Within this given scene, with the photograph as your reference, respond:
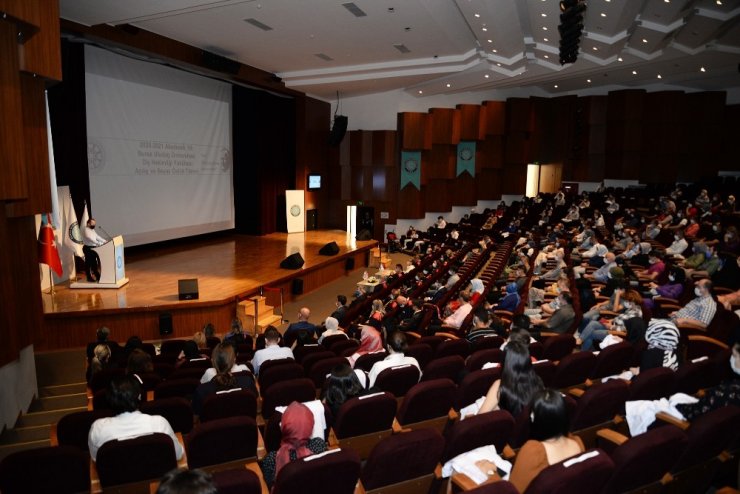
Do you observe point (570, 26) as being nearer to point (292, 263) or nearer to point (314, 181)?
point (292, 263)

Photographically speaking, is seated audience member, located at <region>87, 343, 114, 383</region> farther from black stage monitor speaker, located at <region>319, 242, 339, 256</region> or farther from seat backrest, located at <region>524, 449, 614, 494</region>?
black stage monitor speaker, located at <region>319, 242, 339, 256</region>

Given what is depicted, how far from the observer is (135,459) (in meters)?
2.63

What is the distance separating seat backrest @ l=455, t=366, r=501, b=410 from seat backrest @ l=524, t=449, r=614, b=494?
141 centimetres

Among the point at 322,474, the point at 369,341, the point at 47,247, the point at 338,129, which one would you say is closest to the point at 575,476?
the point at 322,474

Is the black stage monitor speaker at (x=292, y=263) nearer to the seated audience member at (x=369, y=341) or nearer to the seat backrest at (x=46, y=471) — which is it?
the seated audience member at (x=369, y=341)

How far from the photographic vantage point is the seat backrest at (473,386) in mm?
3568

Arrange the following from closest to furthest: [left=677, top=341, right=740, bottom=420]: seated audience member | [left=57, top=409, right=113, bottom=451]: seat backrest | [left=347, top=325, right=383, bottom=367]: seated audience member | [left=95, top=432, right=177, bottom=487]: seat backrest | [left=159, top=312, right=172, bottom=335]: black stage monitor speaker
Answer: [left=95, top=432, right=177, bottom=487]: seat backrest < [left=677, top=341, right=740, bottom=420]: seated audience member < [left=57, top=409, right=113, bottom=451]: seat backrest < [left=347, top=325, right=383, bottom=367]: seated audience member < [left=159, top=312, right=172, bottom=335]: black stage monitor speaker

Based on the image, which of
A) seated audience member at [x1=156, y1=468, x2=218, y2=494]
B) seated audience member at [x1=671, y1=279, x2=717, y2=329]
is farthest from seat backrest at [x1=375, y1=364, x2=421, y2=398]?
seated audience member at [x1=671, y1=279, x2=717, y2=329]

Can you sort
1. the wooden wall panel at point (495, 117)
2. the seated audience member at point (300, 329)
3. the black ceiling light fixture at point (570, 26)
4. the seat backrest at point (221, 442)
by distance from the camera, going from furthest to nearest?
1. the wooden wall panel at point (495, 117)
2. the black ceiling light fixture at point (570, 26)
3. the seated audience member at point (300, 329)
4. the seat backrest at point (221, 442)

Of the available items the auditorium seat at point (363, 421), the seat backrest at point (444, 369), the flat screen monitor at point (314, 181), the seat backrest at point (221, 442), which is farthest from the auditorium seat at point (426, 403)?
the flat screen monitor at point (314, 181)

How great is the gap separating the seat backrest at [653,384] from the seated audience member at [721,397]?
19 cm

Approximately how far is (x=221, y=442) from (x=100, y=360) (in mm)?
2981

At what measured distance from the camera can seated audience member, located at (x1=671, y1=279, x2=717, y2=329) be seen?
5.53 m

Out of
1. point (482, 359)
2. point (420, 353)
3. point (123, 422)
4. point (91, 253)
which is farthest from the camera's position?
point (91, 253)
